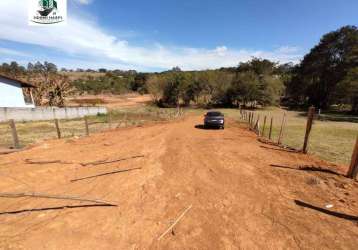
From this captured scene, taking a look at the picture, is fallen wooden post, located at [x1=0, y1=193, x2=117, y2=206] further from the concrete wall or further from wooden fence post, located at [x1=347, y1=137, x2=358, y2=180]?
the concrete wall

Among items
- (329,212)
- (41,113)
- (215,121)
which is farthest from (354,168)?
(41,113)

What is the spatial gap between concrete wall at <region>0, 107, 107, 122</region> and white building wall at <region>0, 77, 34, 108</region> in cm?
500

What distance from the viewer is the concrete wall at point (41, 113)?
2207 centimetres

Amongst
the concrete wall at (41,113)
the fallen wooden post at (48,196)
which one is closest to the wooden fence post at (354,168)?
the fallen wooden post at (48,196)

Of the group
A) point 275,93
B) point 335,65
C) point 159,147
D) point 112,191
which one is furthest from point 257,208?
point 335,65

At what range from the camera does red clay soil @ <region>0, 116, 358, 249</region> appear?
14.2ft

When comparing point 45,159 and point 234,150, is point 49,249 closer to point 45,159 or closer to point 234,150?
point 45,159

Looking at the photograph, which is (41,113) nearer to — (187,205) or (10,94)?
(10,94)

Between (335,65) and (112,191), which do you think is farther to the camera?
(335,65)

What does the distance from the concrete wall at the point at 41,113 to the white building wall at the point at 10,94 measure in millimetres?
4997

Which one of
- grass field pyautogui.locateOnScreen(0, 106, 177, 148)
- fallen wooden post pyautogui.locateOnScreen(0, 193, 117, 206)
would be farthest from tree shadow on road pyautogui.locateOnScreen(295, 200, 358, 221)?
grass field pyautogui.locateOnScreen(0, 106, 177, 148)

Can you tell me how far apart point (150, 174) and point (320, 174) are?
19.3 ft

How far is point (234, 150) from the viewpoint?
10695 millimetres

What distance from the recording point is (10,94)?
26.6m
